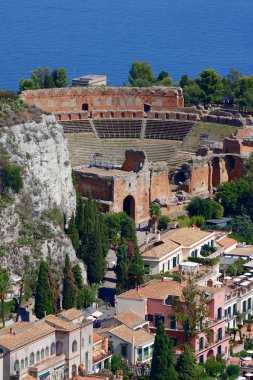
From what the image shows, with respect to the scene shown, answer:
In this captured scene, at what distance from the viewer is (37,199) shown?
300 ft

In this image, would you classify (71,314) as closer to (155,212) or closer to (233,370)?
(233,370)

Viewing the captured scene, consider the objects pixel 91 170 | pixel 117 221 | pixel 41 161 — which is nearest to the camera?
pixel 41 161

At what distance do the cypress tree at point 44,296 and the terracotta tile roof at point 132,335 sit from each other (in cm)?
310

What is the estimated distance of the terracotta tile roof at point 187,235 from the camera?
95.8 m

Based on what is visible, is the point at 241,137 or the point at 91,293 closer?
the point at 91,293

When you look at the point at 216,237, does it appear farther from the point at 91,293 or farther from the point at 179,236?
the point at 91,293

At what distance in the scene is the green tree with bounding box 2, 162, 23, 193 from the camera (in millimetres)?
90250

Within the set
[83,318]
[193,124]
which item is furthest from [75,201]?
[193,124]

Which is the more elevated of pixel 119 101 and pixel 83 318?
pixel 119 101

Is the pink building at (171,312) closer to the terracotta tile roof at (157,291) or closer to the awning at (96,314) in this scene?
the terracotta tile roof at (157,291)

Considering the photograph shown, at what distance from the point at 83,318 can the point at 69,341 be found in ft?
8.19

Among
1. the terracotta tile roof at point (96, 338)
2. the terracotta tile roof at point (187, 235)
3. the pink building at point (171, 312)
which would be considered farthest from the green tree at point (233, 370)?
the terracotta tile roof at point (187, 235)

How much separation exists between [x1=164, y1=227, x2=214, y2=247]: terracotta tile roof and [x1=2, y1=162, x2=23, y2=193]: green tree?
9.78 metres

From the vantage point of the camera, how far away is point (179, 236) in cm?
9700
